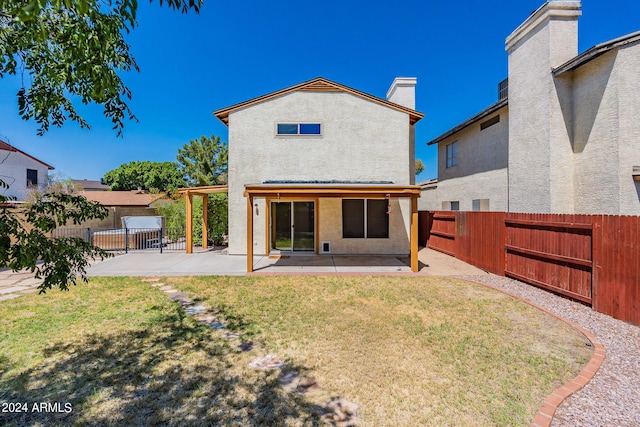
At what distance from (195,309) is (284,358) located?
3087 millimetres

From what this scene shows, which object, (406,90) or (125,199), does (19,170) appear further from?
(406,90)

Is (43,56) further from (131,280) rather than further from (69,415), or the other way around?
(131,280)

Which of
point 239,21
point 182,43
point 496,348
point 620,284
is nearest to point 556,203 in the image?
point 620,284

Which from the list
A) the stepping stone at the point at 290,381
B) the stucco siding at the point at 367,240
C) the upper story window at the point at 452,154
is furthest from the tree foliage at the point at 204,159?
the stepping stone at the point at 290,381

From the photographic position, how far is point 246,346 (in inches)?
181

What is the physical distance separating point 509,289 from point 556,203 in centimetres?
442

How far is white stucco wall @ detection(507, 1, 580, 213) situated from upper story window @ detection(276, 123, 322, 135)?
8474mm

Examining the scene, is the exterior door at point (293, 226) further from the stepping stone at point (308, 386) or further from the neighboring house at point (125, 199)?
the neighboring house at point (125, 199)

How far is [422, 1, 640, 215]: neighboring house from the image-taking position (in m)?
8.12

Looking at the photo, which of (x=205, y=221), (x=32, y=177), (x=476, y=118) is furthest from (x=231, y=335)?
(x=32, y=177)

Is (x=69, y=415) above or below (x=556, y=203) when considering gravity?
below

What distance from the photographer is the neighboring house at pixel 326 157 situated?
12367mm

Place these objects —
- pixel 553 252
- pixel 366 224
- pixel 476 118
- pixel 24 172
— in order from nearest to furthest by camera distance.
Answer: pixel 553 252 → pixel 366 224 → pixel 476 118 → pixel 24 172

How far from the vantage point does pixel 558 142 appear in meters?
9.65
